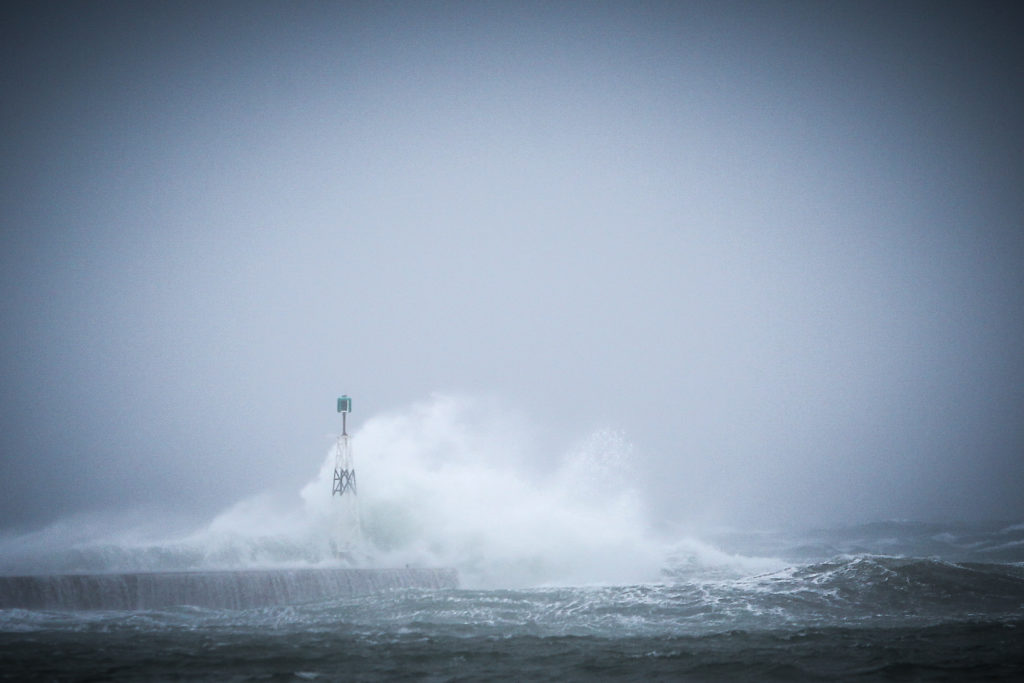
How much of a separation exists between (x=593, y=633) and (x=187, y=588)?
1254 cm

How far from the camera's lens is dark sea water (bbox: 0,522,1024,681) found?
10.4 m

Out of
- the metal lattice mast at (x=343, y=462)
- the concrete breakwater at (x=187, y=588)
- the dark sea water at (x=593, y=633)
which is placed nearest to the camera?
the dark sea water at (x=593, y=633)

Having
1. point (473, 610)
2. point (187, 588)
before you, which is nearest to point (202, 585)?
point (187, 588)

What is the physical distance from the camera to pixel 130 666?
427 inches

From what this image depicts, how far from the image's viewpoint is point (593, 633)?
14203 mm

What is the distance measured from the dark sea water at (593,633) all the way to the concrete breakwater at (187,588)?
1.76ft

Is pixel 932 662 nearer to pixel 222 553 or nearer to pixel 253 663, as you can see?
pixel 253 663

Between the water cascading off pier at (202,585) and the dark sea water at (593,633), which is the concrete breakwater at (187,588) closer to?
the water cascading off pier at (202,585)

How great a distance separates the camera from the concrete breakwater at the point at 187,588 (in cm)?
1755

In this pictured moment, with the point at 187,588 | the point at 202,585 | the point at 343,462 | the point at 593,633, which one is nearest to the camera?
the point at 593,633

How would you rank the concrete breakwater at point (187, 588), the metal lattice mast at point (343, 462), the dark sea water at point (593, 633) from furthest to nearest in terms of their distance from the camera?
1. the metal lattice mast at point (343, 462)
2. the concrete breakwater at point (187, 588)
3. the dark sea water at point (593, 633)

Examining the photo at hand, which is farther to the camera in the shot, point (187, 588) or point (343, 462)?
point (343, 462)

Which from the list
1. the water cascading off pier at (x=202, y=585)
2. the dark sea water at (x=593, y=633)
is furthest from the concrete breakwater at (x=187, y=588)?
the dark sea water at (x=593, y=633)

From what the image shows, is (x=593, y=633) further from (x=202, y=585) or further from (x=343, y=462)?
(x=343, y=462)
